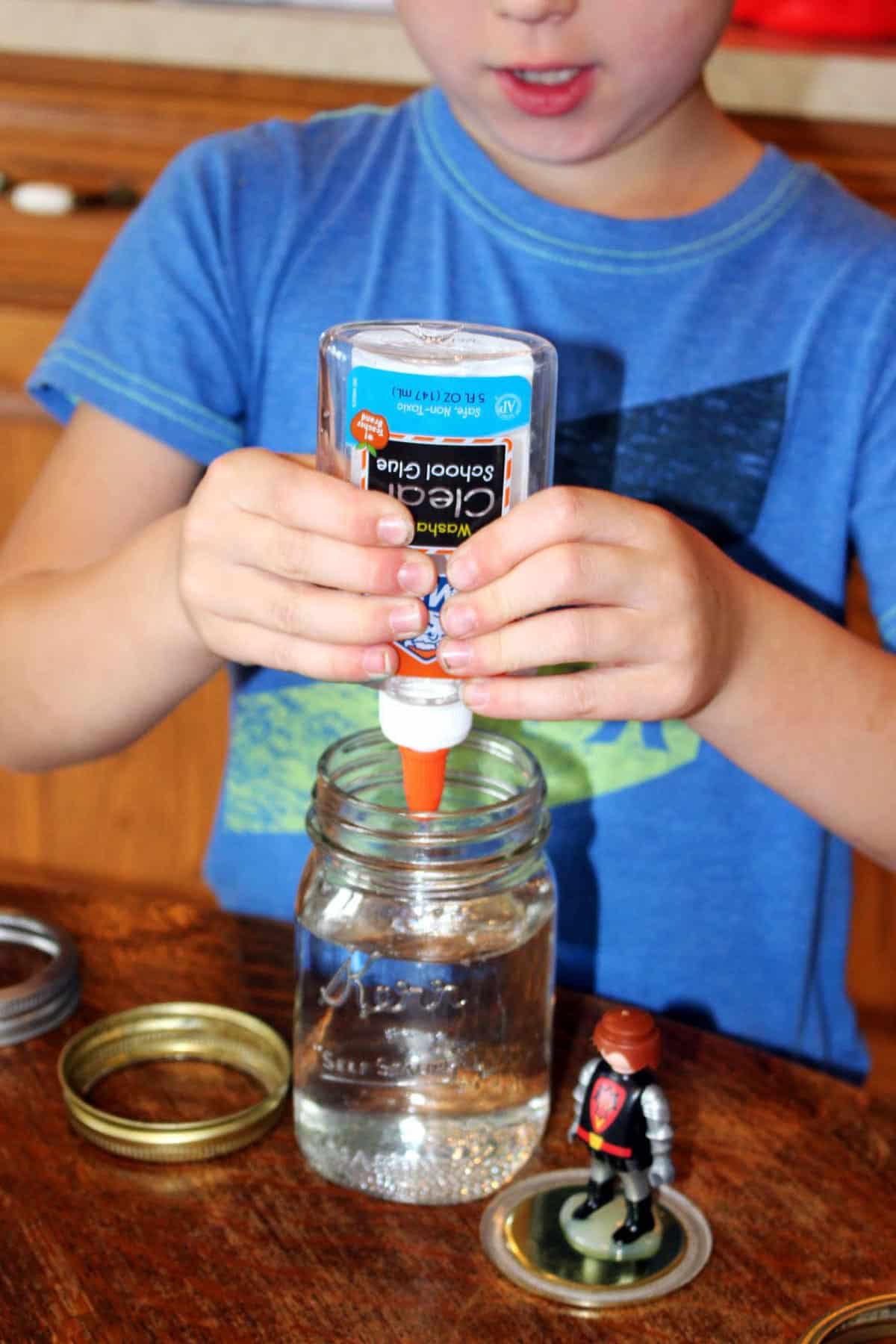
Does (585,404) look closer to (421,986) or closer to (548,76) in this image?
(548,76)

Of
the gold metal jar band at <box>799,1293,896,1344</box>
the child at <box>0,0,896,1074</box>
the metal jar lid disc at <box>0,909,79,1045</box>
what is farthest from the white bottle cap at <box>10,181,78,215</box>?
the gold metal jar band at <box>799,1293,896,1344</box>

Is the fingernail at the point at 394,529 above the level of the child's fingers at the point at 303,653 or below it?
above

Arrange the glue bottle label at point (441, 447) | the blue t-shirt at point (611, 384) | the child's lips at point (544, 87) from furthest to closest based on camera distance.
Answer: the blue t-shirt at point (611, 384) → the child's lips at point (544, 87) → the glue bottle label at point (441, 447)

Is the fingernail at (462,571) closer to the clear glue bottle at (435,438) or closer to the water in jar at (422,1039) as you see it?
the clear glue bottle at (435,438)

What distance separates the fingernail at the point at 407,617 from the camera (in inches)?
20.2

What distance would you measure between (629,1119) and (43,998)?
0.78 feet

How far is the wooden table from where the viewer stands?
19.5 inches

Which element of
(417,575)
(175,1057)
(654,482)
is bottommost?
(175,1057)

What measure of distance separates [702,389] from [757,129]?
60 centimetres

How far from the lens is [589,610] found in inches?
21.6

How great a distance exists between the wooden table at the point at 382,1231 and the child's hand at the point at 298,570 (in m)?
0.17

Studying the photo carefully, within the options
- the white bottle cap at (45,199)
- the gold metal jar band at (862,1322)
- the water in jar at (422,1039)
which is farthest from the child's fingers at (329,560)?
the white bottle cap at (45,199)

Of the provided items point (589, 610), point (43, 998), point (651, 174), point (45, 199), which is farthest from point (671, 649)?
point (45, 199)

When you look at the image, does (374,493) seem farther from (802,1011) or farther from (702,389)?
(802,1011)
